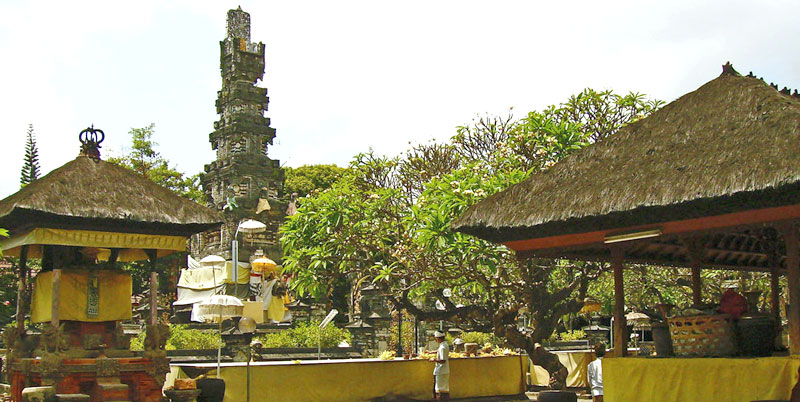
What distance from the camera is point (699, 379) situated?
9031mm

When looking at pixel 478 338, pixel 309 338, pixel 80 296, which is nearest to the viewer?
pixel 80 296

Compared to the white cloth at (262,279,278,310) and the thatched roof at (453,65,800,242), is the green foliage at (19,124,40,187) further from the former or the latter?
the thatched roof at (453,65,800,242)

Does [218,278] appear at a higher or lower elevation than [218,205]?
lower

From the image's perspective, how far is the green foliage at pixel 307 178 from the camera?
5559 centimetres

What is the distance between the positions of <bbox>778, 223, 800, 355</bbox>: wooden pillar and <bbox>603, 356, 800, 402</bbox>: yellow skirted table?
0.73ft

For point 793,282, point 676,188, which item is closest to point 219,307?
point 676,188

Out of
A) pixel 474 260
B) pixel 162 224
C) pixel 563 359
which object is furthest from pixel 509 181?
pixel 563 359

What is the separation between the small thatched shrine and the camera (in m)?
11.7

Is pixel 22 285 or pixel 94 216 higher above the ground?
pixel 94 216

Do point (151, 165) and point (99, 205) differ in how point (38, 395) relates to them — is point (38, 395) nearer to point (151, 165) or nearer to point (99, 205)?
point (99, 205)

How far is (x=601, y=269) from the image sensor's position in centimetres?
1499

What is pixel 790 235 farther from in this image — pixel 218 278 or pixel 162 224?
pixel 218 278

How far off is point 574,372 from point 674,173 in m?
12.0

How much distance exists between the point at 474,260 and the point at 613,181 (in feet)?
15.8
